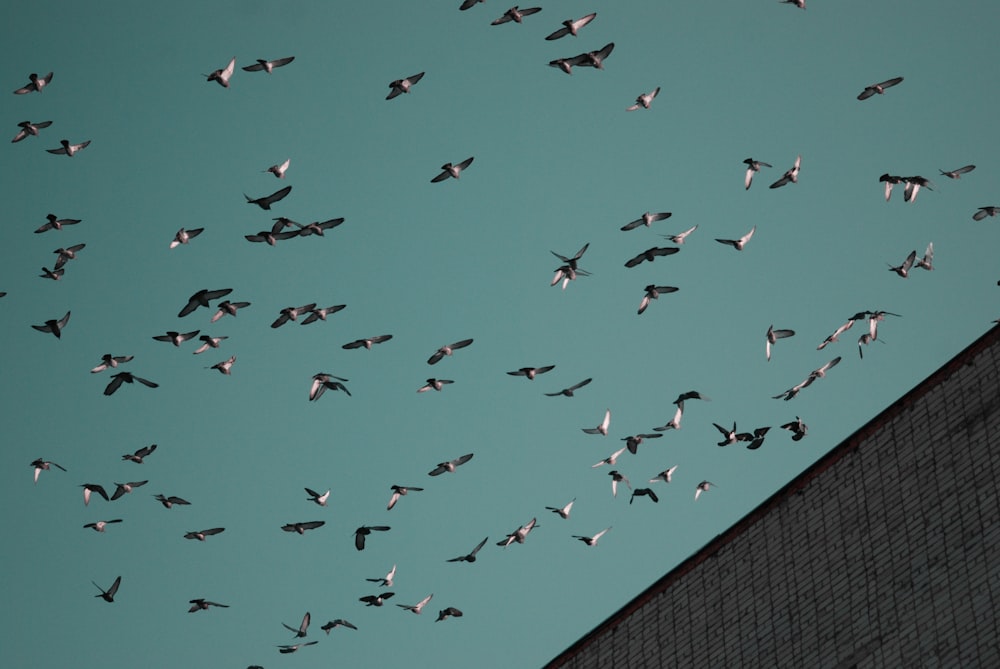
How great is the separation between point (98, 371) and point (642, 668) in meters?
14.5

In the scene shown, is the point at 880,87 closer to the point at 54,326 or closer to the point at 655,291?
the point at 655,291

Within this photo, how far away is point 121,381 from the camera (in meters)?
41.1

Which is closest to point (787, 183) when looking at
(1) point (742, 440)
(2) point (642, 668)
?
(1) point (742, 440)

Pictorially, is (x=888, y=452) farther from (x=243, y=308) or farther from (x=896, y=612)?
(x=243, y=308)

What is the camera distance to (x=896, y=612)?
3525cm

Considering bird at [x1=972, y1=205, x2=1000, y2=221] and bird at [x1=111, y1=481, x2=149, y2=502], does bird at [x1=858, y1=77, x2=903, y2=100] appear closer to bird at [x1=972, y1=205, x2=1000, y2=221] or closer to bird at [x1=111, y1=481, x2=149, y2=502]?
bird at [x1=972, y1=205, x2=1000, y2=221]

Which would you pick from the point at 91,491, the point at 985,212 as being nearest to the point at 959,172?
the point at 985,212

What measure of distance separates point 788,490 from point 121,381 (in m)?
15.2

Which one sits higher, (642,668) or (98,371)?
(98,371)

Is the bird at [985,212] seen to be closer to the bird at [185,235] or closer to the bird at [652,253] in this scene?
the bird at [652,253]

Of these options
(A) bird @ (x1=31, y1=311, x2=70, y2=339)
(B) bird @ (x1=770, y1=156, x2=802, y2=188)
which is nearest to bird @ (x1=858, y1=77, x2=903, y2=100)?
(B) bird @ (x1=770, y1=156, x2=802, y2=188)

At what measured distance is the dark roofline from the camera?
1453 inches

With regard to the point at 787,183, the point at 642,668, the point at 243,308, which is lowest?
the point at 642,668

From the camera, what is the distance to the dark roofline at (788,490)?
121ft
